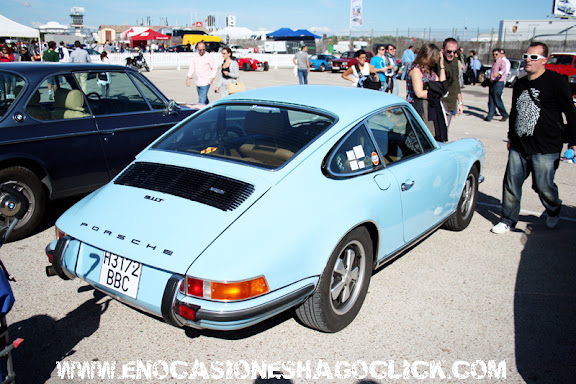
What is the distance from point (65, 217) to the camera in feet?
10.8

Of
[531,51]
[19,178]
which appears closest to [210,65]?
[19,178]

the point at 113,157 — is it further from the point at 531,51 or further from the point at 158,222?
the point at 531,51

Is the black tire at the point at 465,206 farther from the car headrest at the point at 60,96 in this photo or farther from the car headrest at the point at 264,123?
the car headrest at the point at 60,96

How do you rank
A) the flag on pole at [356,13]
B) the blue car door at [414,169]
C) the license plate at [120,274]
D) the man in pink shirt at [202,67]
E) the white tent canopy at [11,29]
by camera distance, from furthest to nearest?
the flag on pole at [356,13]
the white tent canopy at [11,29]
the man in pink shirt at [202,67]
the blue car door at [414,169]
the license plate at [120,274]

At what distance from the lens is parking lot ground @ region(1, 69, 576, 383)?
292 cm

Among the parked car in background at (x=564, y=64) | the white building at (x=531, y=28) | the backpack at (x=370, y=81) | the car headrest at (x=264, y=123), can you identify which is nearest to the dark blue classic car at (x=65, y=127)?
the car headrest at (x=264, y=123)

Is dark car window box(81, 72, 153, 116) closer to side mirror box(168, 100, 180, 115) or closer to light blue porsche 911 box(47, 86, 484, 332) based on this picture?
side mirror box(168, 100, 180, 115)

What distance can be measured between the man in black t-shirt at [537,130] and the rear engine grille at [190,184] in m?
3.35

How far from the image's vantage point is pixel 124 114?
5516mm

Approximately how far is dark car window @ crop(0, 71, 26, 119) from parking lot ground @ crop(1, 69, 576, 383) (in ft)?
4.66

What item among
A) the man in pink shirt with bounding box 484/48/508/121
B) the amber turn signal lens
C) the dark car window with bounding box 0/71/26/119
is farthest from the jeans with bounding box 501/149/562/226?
the man in pink shirt with bounding box 484/48/508/121

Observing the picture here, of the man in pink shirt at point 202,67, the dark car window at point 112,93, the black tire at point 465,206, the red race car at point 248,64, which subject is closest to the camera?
the black tire at point 465,206

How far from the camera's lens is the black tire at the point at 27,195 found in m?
4.64

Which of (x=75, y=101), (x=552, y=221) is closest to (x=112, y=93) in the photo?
(x=75, y=101)
